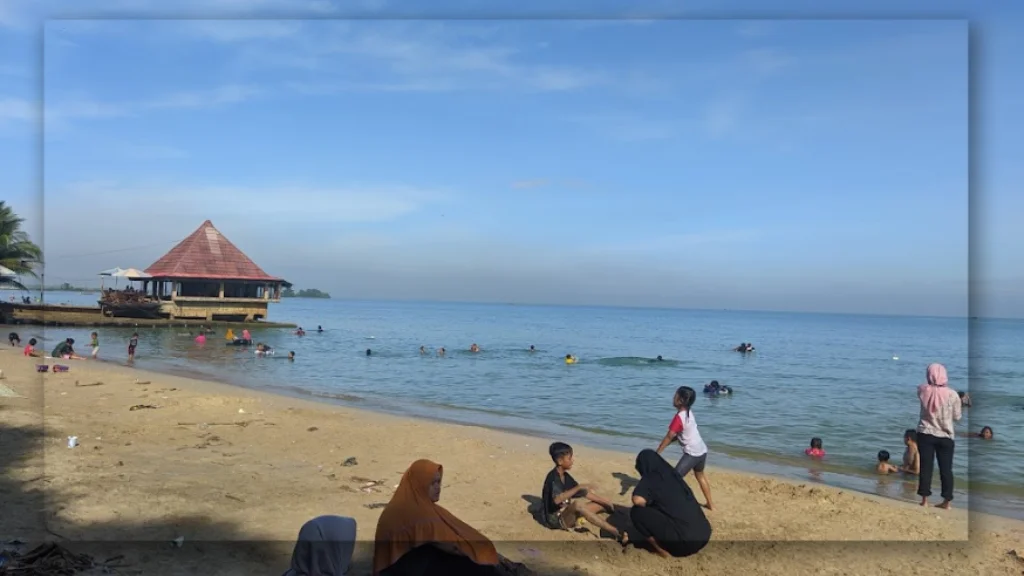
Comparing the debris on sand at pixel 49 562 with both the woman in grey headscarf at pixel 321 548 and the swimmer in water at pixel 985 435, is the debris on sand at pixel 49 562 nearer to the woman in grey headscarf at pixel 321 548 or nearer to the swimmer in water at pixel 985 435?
the woman in grey headscarf at pixel 321 548

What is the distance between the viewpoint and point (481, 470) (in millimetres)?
8938

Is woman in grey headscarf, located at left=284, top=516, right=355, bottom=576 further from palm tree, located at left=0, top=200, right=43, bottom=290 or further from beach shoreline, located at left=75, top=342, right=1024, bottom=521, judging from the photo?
palm tree, located at left=0, top=200, right=43, bottom=290

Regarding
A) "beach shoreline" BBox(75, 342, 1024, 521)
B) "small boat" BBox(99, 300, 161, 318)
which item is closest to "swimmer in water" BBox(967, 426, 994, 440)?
"beach shoreline" BBox(75, 342, 1024, 521)

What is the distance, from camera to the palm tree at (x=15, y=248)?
3641 centimetres

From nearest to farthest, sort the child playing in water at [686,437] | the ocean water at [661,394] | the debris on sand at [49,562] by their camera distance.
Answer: the debris on sand at [49,562], the child playing in water at [686,437], the ocean water at [661,394]

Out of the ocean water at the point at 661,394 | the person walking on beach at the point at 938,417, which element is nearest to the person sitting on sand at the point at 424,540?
the person walking on beach at the point at 938,417

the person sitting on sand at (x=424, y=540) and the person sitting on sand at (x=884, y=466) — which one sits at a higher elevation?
the person sitting on sand at (x=424, y=540)

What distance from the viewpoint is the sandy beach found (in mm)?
5723

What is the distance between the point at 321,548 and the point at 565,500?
2958mm

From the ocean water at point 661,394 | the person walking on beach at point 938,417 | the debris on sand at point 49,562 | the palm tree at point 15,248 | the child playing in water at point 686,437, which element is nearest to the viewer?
the debris on sand at point 49,562

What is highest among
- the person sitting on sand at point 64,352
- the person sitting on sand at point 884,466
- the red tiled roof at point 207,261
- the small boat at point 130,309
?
the red tiled roof at point 207,261

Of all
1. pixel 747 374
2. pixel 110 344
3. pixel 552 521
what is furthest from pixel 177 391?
pixel 747 374

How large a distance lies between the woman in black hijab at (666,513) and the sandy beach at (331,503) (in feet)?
0.51

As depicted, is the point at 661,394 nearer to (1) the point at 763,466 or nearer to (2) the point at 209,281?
(1) the point at 763,466
